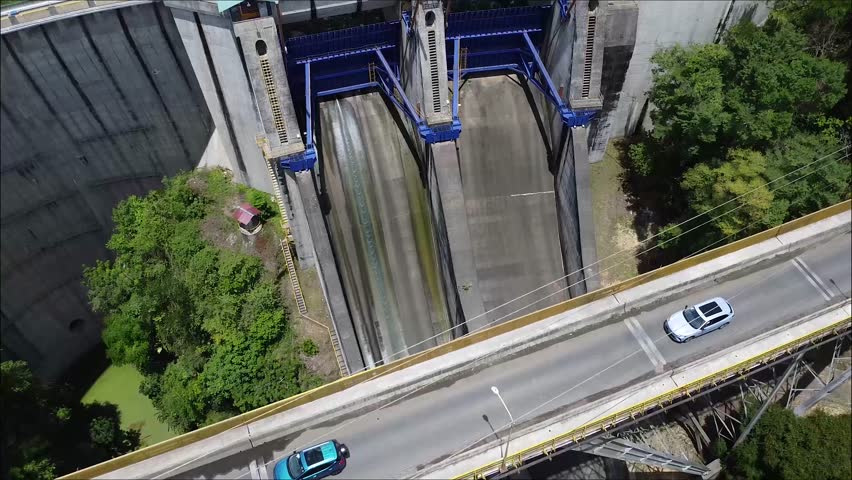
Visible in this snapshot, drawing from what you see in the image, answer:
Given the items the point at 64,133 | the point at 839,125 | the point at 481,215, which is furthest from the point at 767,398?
the point at 64,133

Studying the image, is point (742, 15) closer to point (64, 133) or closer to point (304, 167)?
point (304, 167)

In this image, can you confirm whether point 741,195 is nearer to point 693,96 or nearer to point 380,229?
point 693,96

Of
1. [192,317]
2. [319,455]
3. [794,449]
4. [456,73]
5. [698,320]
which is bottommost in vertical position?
[794,449]

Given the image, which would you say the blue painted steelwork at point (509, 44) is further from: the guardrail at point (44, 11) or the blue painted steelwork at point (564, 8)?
the guardrail at point (44, 11)

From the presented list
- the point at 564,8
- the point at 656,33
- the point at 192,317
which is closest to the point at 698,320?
the point at 564,8

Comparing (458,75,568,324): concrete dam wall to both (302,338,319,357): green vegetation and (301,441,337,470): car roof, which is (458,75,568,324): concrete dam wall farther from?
(301,441,337,470): car roof

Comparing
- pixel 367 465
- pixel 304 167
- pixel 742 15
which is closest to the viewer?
pixel 367 465

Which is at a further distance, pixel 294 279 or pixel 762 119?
pixel 294 279

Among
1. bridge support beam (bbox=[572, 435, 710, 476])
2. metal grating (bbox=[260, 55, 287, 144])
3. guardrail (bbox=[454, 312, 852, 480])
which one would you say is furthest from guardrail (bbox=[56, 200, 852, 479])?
metal grating (bbox=[260, 55, 287, 144])
